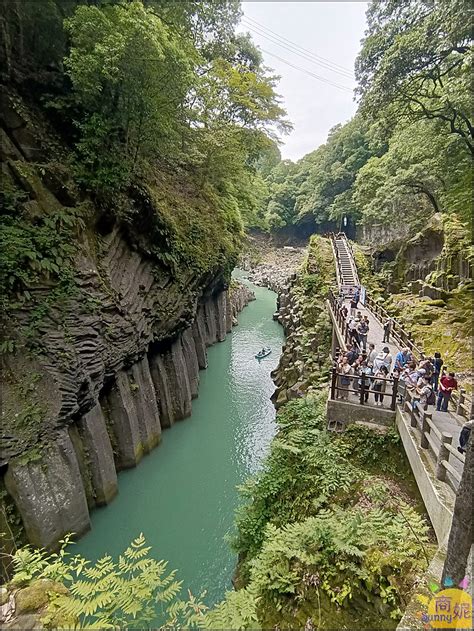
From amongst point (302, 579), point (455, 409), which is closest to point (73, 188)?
point (302, 579)

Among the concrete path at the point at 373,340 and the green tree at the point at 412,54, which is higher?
the green tree at the point at 412,54

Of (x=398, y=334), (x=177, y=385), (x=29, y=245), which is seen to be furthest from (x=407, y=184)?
(x=29, y=245)

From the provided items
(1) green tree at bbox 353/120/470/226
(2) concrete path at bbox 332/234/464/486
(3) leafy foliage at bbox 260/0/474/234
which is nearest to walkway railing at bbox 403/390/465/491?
(2) concrete path at bbox 332/234/464/486

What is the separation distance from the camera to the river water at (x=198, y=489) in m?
9.17

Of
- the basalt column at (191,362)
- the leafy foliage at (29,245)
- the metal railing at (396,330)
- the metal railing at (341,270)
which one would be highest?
the leafy foliage at (29,245)

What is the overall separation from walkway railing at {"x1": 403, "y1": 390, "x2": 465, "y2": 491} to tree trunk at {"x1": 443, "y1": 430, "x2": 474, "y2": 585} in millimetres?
2038

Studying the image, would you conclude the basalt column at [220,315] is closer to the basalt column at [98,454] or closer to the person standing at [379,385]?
the basalt column at [98,454]

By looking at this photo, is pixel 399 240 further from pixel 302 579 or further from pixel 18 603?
pixel 18 603

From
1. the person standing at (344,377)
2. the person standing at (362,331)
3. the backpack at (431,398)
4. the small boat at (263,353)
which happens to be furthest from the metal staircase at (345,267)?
the backpack at (431,398)

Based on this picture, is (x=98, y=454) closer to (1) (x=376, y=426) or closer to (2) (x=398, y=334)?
(1) (x=376, y=426)

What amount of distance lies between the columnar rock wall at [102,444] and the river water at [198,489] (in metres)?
0.62

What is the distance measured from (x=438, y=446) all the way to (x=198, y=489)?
8.42 m

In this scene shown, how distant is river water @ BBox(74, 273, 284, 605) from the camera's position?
361 inches

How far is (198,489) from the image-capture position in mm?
11992
